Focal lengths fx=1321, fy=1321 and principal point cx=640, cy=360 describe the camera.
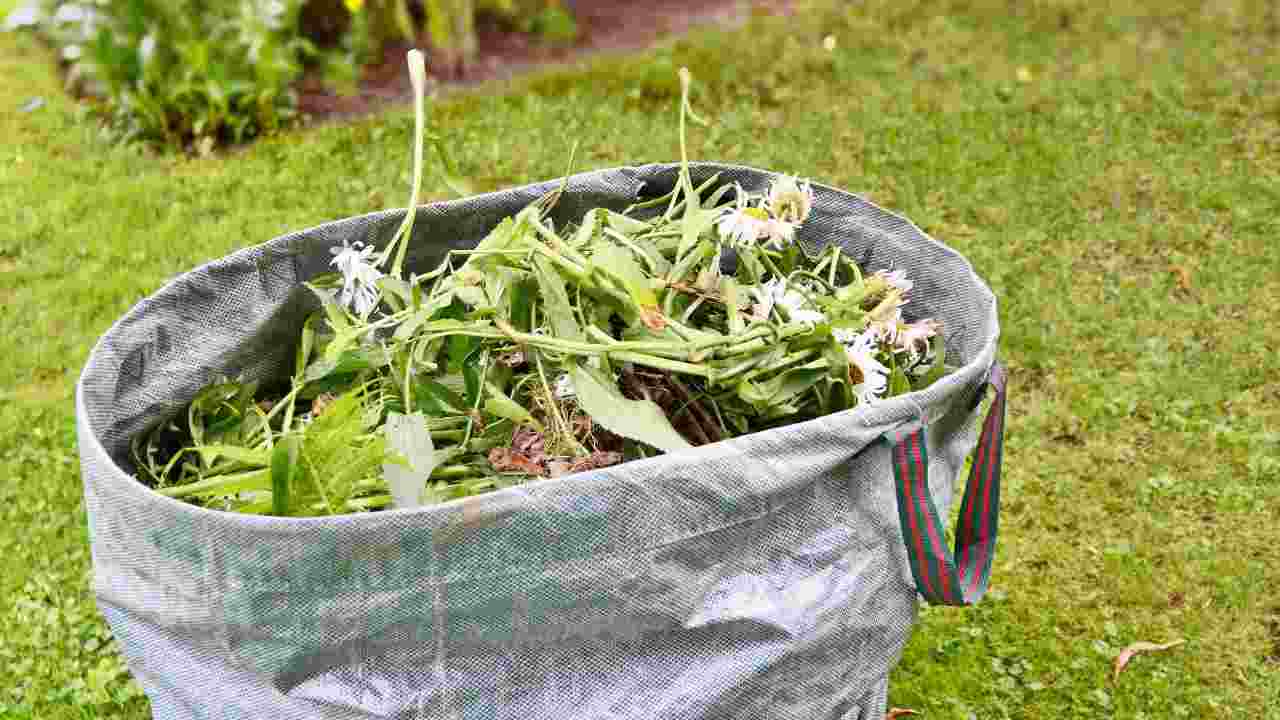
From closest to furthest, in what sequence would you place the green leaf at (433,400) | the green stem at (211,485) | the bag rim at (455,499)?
the bag rim at (455,499) → the green stem at (211,485) → the green leaf at (433,400)

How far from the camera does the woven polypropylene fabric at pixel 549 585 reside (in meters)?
1.11

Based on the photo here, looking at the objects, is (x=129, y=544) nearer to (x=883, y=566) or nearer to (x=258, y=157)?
(x=883, y=566)

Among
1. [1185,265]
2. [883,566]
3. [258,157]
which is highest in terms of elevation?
[883,566]

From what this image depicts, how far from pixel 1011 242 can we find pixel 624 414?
213cm

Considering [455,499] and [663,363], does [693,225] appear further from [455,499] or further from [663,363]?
[455,499]

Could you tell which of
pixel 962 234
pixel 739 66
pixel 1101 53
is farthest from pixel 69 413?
pixel 1101 53

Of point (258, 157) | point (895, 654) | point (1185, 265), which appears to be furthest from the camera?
point (258, 157)

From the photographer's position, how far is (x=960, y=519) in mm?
1458

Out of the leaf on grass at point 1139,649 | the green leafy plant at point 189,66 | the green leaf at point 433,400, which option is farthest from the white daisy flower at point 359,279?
the green leafy plant at point 189,66

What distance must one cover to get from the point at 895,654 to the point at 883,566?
0.51 ft

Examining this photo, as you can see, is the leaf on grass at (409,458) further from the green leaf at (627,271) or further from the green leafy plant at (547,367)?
the green leaf at (627,271)

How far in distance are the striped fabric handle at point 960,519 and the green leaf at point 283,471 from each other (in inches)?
21.8

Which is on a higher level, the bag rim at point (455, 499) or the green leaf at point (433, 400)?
the bag rim at point (455, 499)

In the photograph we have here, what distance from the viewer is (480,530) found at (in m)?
1.11
